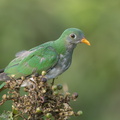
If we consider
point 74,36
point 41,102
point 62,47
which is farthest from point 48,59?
point 41,102

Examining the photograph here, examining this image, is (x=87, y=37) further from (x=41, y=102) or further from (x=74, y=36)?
(x=41, y=102)

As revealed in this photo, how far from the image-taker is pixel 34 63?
581cm

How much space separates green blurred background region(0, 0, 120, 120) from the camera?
876 cm

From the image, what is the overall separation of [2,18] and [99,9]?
2275mm

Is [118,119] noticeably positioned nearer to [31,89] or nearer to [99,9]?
[99,9]

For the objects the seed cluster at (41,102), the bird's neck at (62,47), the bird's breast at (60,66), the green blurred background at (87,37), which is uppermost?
the green blurred background at (87,37)

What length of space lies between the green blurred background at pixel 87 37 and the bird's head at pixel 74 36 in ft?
8.26

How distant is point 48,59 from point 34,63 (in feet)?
0.68

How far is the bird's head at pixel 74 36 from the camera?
587 centimetres

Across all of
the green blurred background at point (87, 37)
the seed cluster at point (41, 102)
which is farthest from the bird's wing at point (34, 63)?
the green blurred background at point (87, 37)

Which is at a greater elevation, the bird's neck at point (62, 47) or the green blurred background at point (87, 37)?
the green blurred background at point (87, 37)

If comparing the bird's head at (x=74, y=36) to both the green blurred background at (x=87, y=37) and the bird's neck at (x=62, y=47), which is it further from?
the green blurred background at (x=87, y=37)

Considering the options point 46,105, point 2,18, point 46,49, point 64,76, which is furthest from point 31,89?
point 64,76

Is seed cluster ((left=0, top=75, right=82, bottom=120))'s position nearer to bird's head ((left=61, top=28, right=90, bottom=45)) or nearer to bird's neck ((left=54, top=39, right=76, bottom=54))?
bird's head ((left=61, top=28, right=90, bottom=45))
